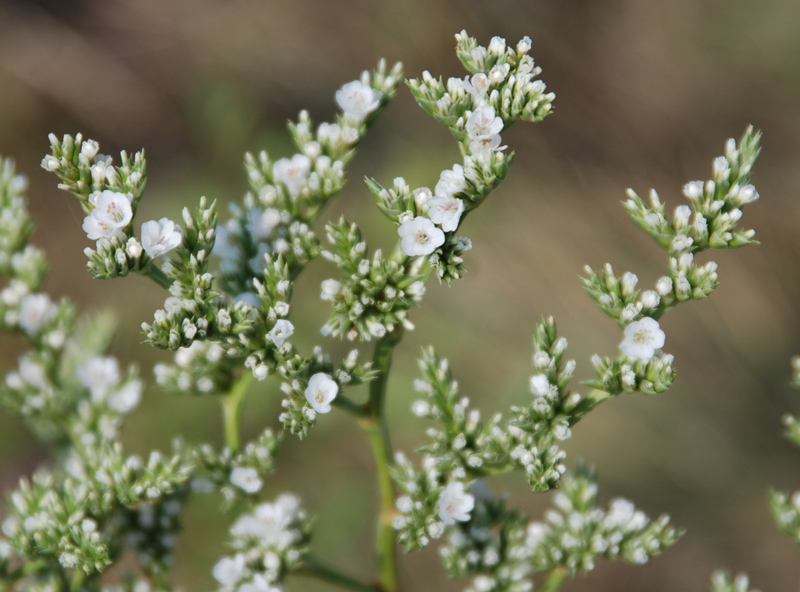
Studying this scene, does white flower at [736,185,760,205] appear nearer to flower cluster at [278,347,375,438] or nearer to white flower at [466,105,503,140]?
white flower at [466,105,503,140]

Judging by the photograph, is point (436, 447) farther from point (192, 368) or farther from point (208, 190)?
point (208, 190)

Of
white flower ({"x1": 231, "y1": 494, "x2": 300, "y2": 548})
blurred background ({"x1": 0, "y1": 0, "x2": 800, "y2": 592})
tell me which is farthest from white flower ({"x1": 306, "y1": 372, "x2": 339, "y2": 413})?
blurred background ({"x1": 0, "y1": 0, "x2": 800, "y2": 592})

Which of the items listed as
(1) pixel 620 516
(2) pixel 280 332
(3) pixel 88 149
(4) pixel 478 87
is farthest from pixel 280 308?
(1) pixel 620 516

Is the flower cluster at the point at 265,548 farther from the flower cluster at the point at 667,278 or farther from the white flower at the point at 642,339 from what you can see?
the white flower at the point at 642,339

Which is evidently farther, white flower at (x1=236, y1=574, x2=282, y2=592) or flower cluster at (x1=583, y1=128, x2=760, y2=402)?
white flower at (x1=236, y1=574, x2=282, y2=592)

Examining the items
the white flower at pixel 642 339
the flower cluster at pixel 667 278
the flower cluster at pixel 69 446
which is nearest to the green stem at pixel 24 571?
the flower cluster at pixel 69 446

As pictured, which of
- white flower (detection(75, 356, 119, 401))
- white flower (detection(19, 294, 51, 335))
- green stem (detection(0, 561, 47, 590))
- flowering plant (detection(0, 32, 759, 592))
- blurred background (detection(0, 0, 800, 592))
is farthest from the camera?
blurred background (detection(0, 0, 800, 592))

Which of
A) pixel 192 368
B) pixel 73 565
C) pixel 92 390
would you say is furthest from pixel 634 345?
pixel 92 390
